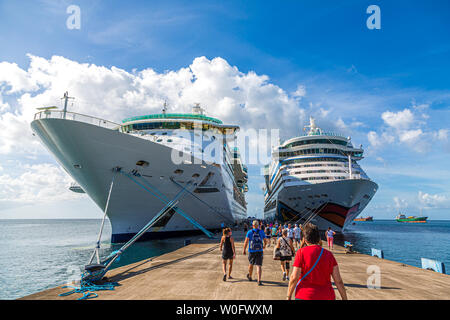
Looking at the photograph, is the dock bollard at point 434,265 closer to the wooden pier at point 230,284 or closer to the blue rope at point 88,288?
the wooden pier at point 230,284

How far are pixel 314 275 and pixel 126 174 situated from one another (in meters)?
12.3

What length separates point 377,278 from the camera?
620 cm

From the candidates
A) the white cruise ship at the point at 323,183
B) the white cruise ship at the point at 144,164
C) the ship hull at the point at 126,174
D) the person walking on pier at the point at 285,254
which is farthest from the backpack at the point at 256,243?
the white cruise ship at the point at 323,183

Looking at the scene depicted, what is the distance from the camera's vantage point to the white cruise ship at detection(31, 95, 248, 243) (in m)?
12.0

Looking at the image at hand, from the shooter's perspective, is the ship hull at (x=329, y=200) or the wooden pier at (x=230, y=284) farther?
the ship hull at (x=329, y=200)

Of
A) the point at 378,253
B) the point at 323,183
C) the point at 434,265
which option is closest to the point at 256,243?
the point at 434,265

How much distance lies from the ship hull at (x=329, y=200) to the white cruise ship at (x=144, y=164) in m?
10.8

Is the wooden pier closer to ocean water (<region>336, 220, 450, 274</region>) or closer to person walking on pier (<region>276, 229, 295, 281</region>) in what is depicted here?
person walking on pier (<region>276, 229, 295, 281</region>)

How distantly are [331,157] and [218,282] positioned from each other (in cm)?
2792

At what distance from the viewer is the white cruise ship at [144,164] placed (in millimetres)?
12047

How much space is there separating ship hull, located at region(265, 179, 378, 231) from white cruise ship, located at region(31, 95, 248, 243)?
10752 mm

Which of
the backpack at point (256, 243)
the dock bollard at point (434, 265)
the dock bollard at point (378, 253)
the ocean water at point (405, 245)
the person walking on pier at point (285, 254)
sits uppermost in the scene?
the backpack at point (256, 243)

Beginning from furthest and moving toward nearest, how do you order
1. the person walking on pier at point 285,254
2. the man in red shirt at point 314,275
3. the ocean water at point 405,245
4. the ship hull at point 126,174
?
the ocean water at point 405,245 < the ship hull at point 126,174 < the person walking on pier at point 285,254 < the man in red shirt at point 314,275
